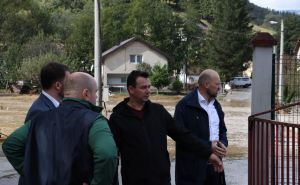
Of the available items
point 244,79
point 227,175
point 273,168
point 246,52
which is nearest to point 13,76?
point 244,79

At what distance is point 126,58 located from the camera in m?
76.2

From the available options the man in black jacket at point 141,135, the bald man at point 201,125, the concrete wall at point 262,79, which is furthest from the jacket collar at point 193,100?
the concrete wall at point 262,79

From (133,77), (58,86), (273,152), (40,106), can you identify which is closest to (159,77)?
(273,152)

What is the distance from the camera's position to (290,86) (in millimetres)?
10609

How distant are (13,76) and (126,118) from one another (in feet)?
201

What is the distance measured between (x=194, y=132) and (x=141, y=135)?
120cm

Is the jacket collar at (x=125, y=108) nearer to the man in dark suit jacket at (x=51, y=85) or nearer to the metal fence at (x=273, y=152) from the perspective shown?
the man in dark suit jacket at (x=51, y=85)

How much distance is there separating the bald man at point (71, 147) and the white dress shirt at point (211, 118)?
2.38 meters

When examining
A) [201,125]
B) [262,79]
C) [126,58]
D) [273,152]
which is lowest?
[273,152]

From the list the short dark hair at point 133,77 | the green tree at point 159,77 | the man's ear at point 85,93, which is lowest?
the green tree at point 159,77

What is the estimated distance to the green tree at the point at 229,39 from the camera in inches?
3177

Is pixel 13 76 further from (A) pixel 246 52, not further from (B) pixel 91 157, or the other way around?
(B) pixel 91 157

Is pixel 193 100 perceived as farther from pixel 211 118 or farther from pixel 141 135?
pixel 141 135

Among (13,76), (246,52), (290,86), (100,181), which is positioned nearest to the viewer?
(100,181)
